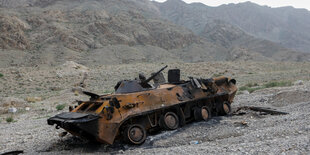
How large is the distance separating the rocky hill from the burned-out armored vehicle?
1786 inches

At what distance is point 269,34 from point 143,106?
416ft

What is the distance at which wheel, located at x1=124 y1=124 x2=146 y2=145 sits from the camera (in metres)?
7.61

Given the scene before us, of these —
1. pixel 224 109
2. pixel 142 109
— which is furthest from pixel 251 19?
pixel 142 109

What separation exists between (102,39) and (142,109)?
201 ft

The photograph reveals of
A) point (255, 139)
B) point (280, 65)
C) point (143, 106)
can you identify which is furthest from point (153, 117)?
point (280, 65)

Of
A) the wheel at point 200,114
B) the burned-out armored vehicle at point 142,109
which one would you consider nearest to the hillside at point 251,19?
the burned-out armored vehicle at point 142,109

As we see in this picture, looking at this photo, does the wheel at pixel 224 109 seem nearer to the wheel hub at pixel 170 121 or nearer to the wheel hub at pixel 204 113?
the wheel hub at pixel 204 113

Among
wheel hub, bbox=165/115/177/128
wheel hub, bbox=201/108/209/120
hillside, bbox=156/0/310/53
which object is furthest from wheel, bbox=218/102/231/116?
hillside, bbox=156/0/310/53

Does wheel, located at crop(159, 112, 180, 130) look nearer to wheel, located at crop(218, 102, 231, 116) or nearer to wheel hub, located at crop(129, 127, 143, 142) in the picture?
wheel hub, located at crop(129, 127, 143, 142)

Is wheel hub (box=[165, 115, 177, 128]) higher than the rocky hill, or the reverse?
the rocky hill

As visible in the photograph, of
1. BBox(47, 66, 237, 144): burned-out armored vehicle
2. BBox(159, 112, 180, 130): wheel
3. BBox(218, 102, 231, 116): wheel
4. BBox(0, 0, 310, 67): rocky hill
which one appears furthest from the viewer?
BBox(0, 0, 310, 67): rocky hill

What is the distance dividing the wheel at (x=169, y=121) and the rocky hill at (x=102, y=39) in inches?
1820

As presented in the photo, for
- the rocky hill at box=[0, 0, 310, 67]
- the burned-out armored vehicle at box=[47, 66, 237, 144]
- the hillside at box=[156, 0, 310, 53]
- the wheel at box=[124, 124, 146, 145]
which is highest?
the hillside at box=[156, 0, 310, 53]

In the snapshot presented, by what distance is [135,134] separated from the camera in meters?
7.75
